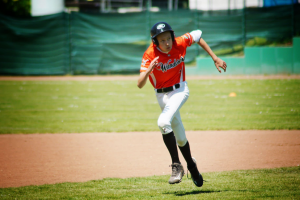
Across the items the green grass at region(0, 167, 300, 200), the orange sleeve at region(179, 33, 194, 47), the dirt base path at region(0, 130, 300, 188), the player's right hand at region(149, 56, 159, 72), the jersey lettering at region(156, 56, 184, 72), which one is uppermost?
the orange sleeve at region(179, 33, 194, 47)

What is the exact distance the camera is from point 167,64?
15.0 feet

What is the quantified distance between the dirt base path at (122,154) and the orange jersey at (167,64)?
151cm

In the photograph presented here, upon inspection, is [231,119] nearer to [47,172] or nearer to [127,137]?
[127,137]

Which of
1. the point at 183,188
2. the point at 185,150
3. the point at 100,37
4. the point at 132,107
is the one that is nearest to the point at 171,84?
the point at 185,150

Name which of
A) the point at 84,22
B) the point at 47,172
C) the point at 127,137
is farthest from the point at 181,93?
the point at 84,22

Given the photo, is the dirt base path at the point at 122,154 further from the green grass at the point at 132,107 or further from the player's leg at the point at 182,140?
the player's leg at the point at 182,140

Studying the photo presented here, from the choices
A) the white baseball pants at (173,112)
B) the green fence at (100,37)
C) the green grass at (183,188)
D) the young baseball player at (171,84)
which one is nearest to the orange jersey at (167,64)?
the young baseball player at (171,84)

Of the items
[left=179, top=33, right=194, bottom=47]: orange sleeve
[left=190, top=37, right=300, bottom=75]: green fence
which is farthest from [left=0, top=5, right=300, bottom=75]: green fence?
[left=179, top=33, right=194, bottom=47]: orange sleeve

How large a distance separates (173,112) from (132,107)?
747 centimetres

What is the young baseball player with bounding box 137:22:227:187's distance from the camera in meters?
4.38

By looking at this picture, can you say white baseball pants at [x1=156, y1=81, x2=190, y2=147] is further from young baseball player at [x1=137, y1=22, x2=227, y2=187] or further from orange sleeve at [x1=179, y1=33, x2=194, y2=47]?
orange sleeve at [x1=179, y1=33, x2=194, y2=47]

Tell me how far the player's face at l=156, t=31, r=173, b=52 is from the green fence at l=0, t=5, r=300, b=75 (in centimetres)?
1679

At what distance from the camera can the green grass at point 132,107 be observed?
9.05 meters

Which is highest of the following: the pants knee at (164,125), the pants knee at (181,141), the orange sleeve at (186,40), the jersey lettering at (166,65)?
the orange sleeve at (186,40)
